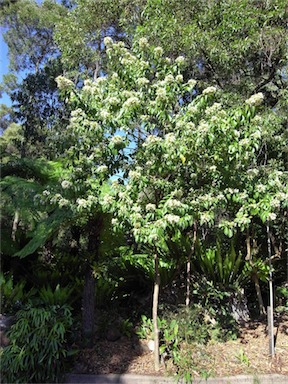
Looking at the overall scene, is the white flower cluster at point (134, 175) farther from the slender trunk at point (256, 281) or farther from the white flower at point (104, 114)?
the slender trunk at point (256, 281)

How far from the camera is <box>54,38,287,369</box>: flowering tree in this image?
3.44 metres

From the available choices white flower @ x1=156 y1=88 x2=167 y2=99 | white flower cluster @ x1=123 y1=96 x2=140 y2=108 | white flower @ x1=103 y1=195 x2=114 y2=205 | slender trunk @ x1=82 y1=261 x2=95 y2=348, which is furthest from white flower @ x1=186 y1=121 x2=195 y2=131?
slender trunk @ x1=82 y1=261 x2=95 y2=348

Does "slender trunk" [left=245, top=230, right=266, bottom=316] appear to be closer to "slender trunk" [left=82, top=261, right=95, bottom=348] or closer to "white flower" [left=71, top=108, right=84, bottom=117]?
"slender trunk" [left=82, top=261, right=95, bottom=348]

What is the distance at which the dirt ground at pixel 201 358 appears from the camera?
12.6 ft

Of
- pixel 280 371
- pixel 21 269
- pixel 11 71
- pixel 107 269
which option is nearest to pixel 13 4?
pixel 11 71

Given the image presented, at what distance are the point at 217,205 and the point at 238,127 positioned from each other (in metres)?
0.87

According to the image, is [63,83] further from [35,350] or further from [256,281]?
[256,281]

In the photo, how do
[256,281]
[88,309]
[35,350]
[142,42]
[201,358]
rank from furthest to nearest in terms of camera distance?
[256,281], [88,309], [201,358], [142,42], [35,350]

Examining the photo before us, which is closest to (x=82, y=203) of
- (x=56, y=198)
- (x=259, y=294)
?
(x=56, y=198)

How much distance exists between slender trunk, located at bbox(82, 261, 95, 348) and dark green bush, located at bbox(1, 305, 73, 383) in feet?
1.12

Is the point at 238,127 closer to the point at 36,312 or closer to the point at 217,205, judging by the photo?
the point at 217,205

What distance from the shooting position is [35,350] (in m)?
3.59

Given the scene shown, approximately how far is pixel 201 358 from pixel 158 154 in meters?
2.41

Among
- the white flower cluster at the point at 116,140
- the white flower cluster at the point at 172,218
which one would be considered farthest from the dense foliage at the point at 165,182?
the white flower cluster at the point at 116,140
